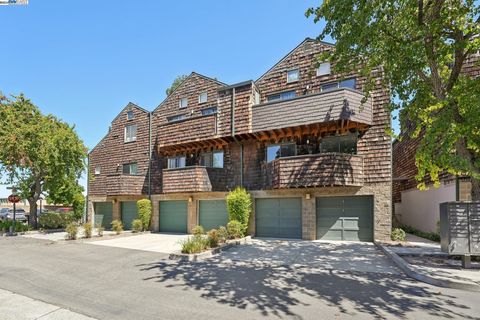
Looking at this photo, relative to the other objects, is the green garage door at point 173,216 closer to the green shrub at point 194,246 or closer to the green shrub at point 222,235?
the green shrub at point 222,235

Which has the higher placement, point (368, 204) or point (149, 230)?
point (368, 204)

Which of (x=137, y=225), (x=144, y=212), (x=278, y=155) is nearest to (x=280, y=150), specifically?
(x=278, y=155)

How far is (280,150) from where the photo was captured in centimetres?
1567

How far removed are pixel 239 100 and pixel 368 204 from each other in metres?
8.57

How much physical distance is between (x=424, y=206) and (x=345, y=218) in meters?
5.55

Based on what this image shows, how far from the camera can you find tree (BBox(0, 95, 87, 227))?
19.1 meters

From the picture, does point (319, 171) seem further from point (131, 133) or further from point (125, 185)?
point (131, 133)

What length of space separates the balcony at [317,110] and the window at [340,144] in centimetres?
115

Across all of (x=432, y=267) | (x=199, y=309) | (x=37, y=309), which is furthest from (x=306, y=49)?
(x=37, y=309)

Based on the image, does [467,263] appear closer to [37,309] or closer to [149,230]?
[37,309]

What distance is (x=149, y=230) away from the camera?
1984 centimetres

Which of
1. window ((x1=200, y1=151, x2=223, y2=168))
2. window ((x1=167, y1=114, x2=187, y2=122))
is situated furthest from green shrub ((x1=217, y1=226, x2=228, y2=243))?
window ((x1=167, y1=114, x2=187, y2=122))

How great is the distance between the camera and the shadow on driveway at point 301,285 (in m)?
5.76

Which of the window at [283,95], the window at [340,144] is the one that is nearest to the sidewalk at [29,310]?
the window at [340,144]
